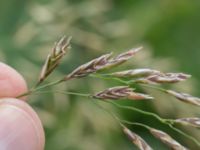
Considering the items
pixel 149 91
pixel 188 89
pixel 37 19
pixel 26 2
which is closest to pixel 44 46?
pixel 37 19

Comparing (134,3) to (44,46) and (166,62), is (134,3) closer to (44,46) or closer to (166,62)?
(166,62)

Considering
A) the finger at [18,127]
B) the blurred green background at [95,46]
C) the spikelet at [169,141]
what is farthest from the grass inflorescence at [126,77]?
the blurred green background at [95,46]

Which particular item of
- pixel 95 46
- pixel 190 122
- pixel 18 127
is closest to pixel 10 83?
pixel 18 127

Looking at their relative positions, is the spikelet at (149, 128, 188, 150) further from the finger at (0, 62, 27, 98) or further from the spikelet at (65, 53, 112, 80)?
the finger at (0, 62, 27, 98)

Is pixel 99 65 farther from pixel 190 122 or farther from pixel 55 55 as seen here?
pixel 190 122

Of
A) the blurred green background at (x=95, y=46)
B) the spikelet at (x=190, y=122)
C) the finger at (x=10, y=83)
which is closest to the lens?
the spikelet at (x=190, y=122)

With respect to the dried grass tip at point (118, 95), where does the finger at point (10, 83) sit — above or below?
below

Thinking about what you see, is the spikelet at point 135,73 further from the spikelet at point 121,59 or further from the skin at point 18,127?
the skin at point 18,127
